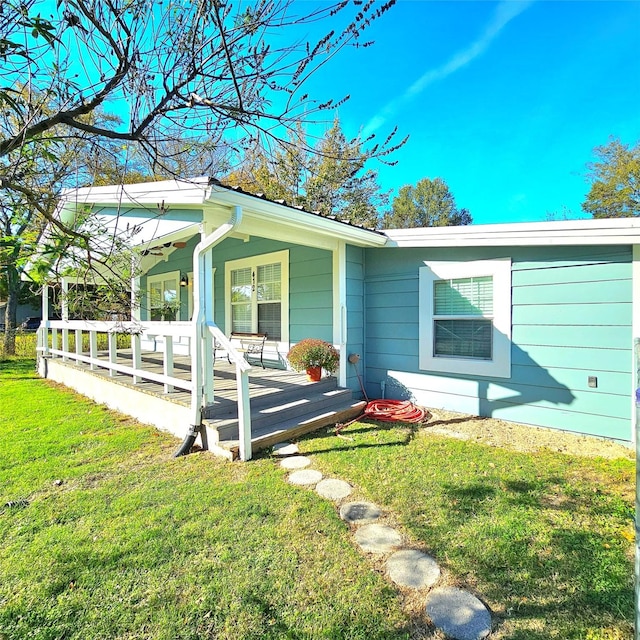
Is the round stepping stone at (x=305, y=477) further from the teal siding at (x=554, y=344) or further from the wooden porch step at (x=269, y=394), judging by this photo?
the teal siding at (x=554, y=344)

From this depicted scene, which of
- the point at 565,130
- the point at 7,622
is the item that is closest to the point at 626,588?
the point at 7,622

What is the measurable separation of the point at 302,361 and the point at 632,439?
12.9ft

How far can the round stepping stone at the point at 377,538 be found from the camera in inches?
91.1

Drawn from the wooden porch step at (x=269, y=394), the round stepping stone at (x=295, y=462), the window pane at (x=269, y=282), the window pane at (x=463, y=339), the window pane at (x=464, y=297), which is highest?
the window pane at (x=269, y=282)

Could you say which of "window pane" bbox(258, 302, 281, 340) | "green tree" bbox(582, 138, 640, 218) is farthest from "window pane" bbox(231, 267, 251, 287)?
"green tree" bbox(582, 138, 640, 218)

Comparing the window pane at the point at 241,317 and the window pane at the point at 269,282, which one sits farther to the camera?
the window pane at the point at 241,317

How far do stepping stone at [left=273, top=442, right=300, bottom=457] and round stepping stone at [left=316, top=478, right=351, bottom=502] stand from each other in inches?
27.3

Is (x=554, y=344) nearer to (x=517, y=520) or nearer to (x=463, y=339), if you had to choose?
(x=463, y=339)

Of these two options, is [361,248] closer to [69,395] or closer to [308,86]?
[308,86]

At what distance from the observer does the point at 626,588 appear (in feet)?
6.32

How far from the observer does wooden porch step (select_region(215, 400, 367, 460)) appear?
378cm

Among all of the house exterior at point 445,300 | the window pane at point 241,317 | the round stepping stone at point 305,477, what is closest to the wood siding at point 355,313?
the house exterior at point 445,300

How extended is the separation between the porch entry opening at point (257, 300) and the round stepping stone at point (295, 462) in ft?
11.0

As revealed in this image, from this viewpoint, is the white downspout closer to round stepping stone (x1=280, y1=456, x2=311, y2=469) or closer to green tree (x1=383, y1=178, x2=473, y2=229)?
round stepping stone (x1=280, y1=456, x2=311, y2=469)
